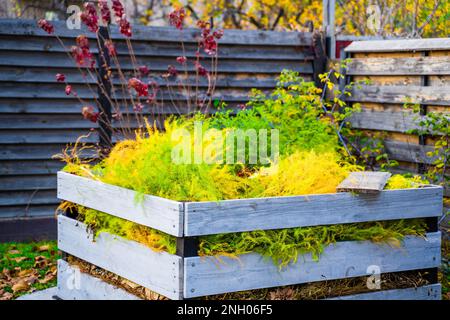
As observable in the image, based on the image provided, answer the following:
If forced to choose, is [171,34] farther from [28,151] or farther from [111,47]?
[28,151]

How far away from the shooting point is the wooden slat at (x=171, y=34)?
584 centimetres

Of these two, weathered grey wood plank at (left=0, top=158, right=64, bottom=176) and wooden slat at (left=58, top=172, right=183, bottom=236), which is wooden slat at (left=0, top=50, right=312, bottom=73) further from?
→ wooden slat at (left=58, top=172, right=183, bottom=236)

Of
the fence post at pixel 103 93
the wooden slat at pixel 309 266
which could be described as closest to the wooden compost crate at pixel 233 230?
the wooden slat at pixel 309 266

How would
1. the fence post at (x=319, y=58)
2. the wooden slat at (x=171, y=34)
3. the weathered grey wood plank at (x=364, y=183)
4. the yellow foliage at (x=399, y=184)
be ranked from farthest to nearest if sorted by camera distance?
1. the fence post at (x=319, y=58)
2. the wooden slat at (x=171, y=34)
3. the yellow foliage at (x=399, y=184)
4. the weathered grey wood plank at (x=364, y=183)

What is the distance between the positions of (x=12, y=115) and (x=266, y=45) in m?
2.41

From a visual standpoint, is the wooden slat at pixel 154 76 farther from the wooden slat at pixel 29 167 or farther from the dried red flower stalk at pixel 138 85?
the dried red flower stalk at pixel 138 85

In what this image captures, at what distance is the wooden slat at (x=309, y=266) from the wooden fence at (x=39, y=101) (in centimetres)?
326

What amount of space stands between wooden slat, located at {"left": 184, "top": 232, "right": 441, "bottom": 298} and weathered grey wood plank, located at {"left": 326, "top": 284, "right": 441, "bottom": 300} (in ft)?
0.34

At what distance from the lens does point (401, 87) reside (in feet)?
17.0

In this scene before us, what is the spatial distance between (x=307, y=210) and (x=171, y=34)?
3.42m

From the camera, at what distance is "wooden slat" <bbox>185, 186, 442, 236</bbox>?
3061mm

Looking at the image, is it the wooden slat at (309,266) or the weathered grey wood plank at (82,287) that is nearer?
the wooden slat at (309,266)

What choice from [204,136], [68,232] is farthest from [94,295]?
[204,136]

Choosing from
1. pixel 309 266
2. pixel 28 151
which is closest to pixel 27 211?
pixel 28 151
